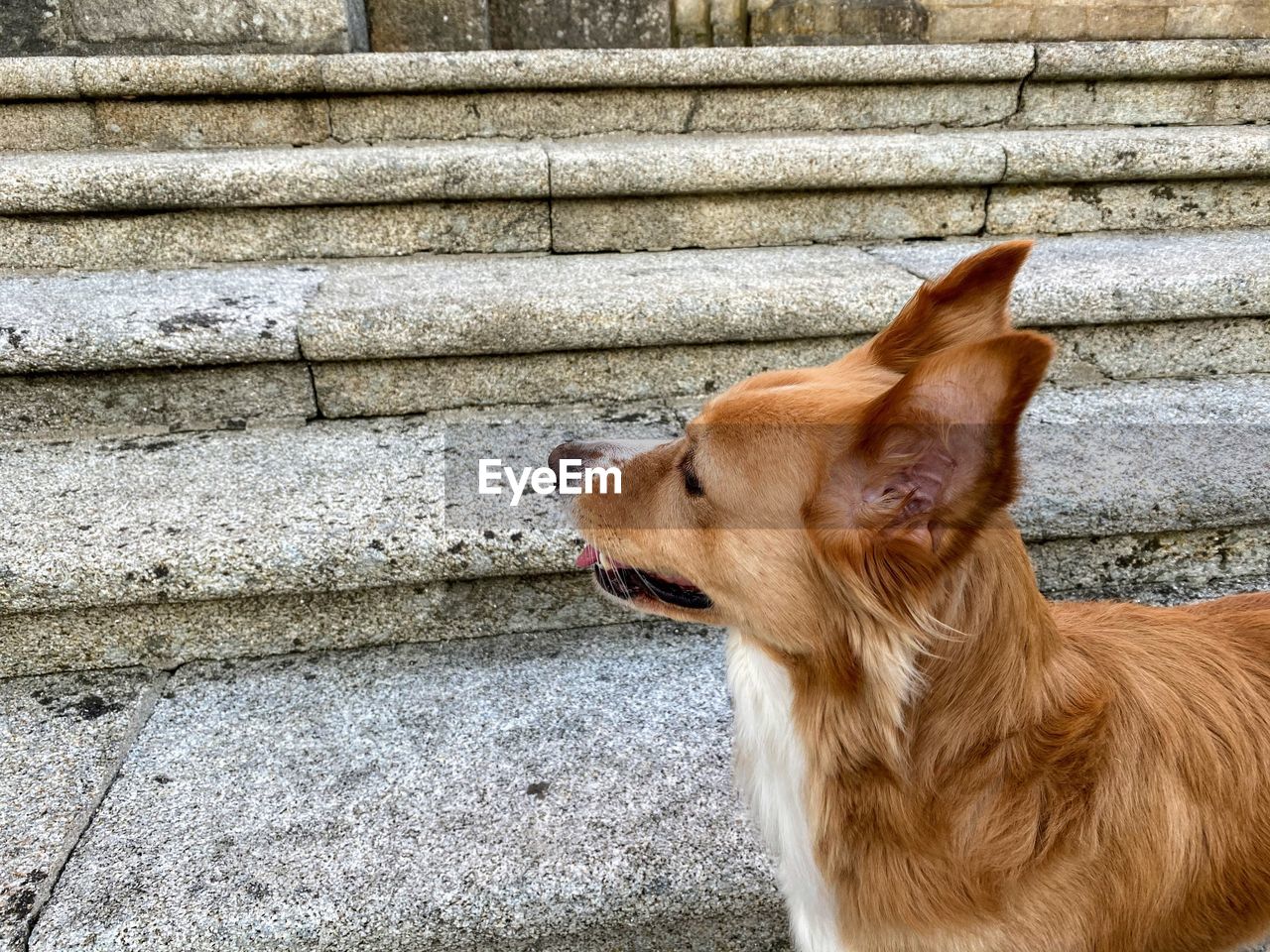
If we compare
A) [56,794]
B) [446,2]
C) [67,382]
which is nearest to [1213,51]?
[446,2]

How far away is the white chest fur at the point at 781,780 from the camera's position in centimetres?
124

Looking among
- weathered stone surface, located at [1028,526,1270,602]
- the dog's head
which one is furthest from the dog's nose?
weathered stone surface, located at [1028,526,1270,602]

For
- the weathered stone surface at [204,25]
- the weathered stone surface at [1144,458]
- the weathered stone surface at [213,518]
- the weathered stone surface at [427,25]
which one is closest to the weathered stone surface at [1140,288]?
the weathered stone surface at [1144,458]

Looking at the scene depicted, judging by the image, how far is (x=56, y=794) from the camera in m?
1.54

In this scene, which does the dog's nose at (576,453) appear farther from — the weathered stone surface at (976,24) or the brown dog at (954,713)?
the weathered stone surface at (976,24)

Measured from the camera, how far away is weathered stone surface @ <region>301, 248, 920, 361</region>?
2.22 meters

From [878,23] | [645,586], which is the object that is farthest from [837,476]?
[878,23]

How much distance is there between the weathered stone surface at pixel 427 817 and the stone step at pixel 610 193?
5.16 feet

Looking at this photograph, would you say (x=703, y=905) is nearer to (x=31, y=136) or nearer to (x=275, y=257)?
(x=275, y=257)

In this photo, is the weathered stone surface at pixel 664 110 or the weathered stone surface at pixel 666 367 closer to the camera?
the weathered stone surface at pixel 666 367

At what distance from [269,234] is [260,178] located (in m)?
0.19

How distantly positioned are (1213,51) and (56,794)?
4610mm

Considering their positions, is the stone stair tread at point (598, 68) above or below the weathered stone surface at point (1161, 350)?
above

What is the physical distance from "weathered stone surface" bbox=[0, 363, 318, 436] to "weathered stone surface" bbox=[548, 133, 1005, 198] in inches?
45.8
